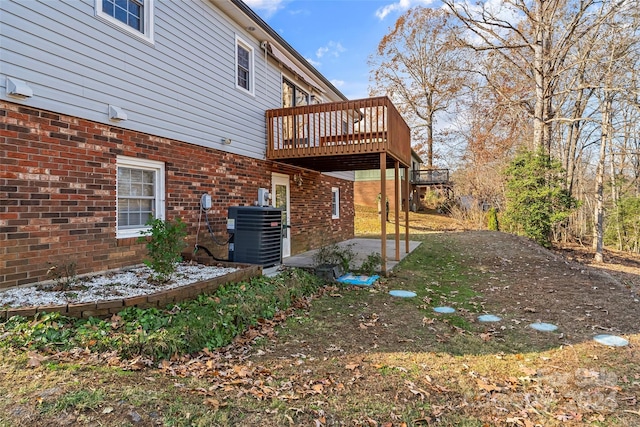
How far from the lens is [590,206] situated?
23.4 m

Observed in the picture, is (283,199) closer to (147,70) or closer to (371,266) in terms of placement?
(371,266)

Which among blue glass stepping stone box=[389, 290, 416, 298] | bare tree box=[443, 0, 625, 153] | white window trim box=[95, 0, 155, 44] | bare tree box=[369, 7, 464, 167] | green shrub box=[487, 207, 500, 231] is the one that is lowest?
blue glass stepping stone box=[389, 290, 416, 298]

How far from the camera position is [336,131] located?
331 inches

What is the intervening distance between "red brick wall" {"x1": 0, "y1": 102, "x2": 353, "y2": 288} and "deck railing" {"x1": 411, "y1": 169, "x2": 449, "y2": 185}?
26641 mm

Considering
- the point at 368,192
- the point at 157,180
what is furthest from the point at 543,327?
the point at 368,192

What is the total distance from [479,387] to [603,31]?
17969 mm

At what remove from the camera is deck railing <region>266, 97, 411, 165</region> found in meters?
8.23

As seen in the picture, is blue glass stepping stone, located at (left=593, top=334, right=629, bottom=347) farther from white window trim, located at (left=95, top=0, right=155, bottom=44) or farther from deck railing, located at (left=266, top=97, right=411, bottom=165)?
white window trim, located at (left=95, top=0, right=155, bottom=44)

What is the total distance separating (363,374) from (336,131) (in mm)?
5997

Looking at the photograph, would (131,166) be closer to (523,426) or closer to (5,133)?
(5,133)

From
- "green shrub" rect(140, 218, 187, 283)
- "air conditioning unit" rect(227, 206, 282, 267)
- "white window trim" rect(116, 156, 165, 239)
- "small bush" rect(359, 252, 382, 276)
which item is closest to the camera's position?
"green shrub" rect(140, 218, 187, 283)

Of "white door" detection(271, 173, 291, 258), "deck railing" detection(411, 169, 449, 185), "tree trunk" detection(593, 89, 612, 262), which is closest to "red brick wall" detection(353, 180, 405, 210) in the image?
"deck railing" detection(411, 169, 449, 185)

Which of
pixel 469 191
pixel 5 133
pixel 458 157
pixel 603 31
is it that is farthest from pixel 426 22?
pixel 5 133

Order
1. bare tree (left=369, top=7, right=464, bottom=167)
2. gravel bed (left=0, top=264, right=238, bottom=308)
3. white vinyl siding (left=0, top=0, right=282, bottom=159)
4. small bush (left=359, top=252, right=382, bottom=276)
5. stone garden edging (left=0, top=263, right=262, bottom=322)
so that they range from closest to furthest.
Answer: stone garden edging (left=0, top=263, right=262, bottom=322) < gravel bed (left=0, top=264, right=238, bottom=308) < white vinyl siding (left=0, top=0, right=282, bottom=159) < small bush (left=359, top=252, right=382, bottom=276) < bare tree (left=369, top=7, right=464, bottom=167)
